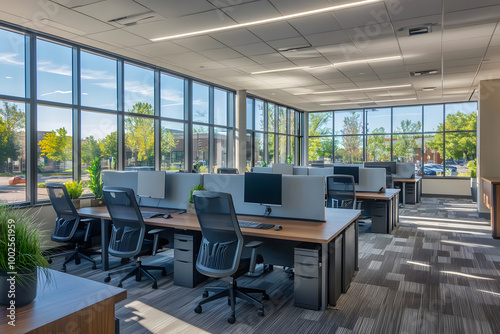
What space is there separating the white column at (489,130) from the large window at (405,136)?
363 centimetres

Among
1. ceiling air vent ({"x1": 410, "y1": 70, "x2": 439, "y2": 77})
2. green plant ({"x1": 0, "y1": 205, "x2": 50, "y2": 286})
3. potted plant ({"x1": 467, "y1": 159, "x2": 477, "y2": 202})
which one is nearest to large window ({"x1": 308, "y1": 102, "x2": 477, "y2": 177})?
potted plant ({"x1": 467, "y1": 159, "x2": 477, "y2": 202})

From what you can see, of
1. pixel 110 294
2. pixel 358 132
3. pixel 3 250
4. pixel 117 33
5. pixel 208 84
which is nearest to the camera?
pixel 3 250

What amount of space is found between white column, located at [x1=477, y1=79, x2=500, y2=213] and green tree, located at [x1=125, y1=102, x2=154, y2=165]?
20.3ft

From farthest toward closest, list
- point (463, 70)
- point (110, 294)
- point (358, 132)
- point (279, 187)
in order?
point (358, 132) < point (463, 70) < point (279, 187) < point (110, 294)

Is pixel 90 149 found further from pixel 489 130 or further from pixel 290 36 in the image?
pixel 489 130

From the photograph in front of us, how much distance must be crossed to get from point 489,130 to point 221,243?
6.48m

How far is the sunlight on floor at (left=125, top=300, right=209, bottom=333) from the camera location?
8.23 ft

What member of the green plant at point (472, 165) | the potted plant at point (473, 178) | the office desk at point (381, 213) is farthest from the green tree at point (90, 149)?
the green plant at point (472, 165)

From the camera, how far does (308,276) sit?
110 inches

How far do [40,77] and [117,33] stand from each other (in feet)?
3.85

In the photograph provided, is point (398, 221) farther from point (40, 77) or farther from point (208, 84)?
point (40, 77)

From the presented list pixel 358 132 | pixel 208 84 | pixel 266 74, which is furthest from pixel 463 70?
pixel 358 132

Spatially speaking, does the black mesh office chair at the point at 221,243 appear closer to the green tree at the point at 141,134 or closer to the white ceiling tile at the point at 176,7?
the white ceiling tile at the point at 176,7

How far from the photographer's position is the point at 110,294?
1255 millimetres
